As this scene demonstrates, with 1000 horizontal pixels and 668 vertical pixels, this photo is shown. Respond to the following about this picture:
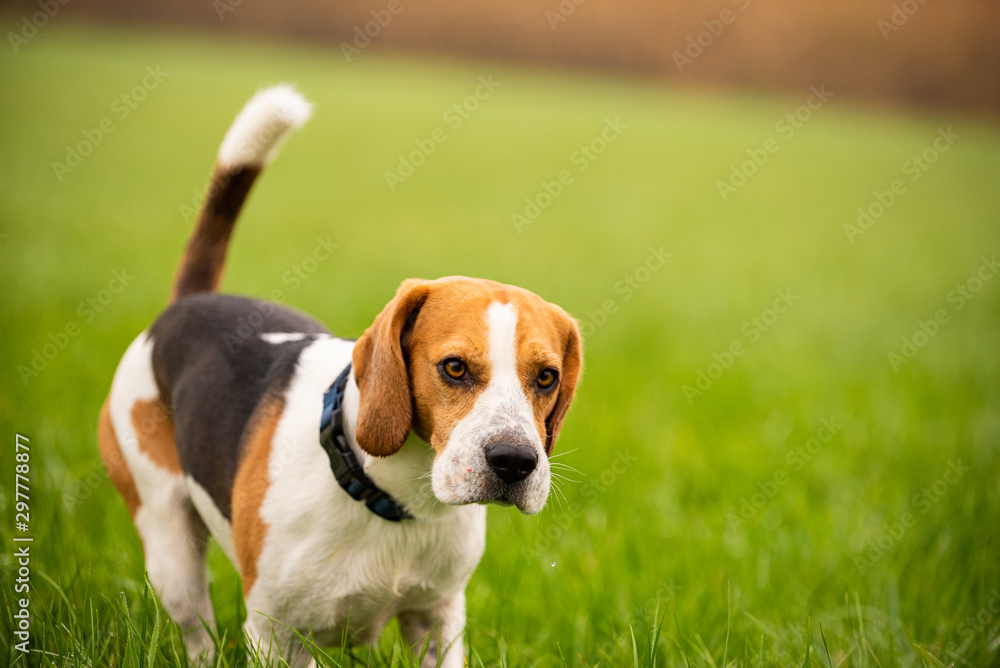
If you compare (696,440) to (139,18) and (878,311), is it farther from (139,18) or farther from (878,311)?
(139,18)

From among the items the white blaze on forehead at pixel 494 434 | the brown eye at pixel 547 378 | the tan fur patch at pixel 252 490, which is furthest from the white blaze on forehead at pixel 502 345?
the tan fur patch at pixel 252 490

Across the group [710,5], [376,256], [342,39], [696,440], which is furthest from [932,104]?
[696,440]

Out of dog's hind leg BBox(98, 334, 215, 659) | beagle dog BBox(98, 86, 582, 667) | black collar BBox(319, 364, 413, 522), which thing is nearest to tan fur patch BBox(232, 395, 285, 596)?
beagle dog BBox(98, 86, 582, 667)

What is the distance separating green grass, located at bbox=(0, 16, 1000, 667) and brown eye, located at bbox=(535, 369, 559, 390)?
28 centimetres

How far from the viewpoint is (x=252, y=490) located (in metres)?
2.91

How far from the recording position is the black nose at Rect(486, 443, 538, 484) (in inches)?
94.9

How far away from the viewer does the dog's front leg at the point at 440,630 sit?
2.96m

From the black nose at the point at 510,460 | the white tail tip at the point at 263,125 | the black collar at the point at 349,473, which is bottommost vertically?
the black collar at the point at 349,473

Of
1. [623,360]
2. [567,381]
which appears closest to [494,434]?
[567,381]

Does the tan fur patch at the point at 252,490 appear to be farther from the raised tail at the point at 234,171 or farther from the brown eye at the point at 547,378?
the raised tail at the point at 234,171

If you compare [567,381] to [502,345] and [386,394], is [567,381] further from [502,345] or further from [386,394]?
[386,394]

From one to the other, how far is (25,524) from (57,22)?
37602 millimetres

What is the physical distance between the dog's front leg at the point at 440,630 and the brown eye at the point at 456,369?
0.93 m

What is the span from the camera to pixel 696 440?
241 inches
